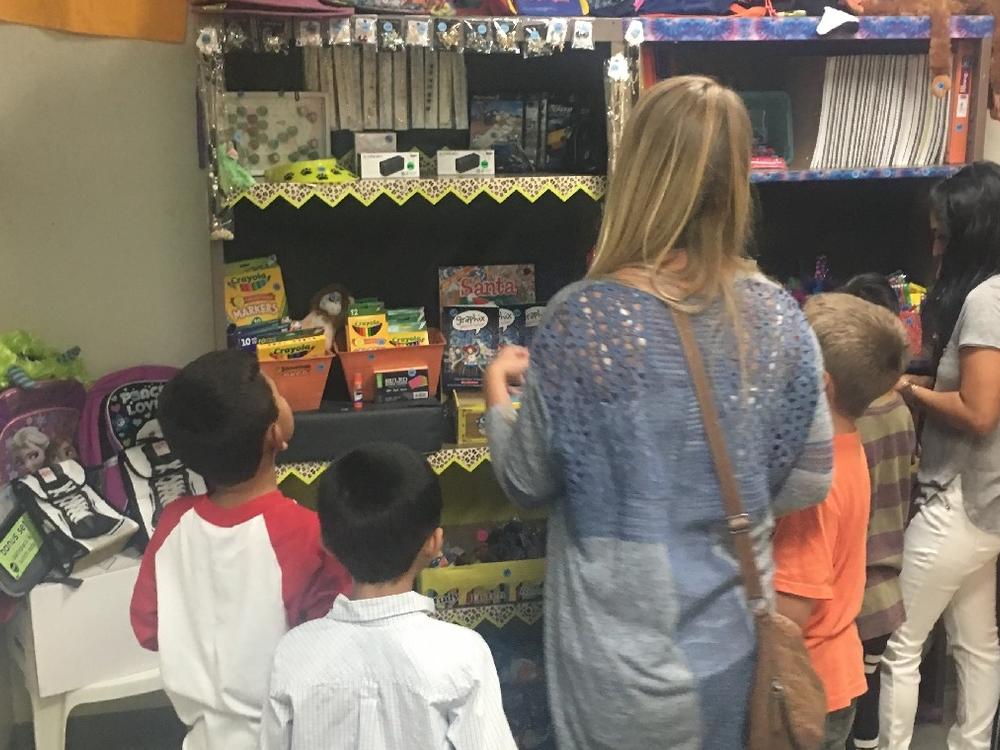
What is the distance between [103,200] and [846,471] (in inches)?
70.1

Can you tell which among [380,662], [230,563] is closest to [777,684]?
[380,662]

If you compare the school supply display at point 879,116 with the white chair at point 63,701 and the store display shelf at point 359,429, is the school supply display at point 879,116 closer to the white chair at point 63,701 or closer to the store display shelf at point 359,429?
the store display shelf at point 359,429

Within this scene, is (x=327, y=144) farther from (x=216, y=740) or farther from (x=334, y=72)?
(x=216, y=740)

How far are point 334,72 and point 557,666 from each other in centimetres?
137

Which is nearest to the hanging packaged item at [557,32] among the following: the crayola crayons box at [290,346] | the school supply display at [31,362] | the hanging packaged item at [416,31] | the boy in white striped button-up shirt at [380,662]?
the hanging packaged item at [416,31]

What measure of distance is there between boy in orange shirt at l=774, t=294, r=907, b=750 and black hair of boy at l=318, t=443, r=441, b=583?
2.01ft

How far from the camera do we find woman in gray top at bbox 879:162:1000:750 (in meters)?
1.78

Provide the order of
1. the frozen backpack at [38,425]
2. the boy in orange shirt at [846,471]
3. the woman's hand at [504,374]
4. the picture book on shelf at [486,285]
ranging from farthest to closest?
the picture book on shelf at [486,285] < the frozen backpack at [38,425] < the boy in orange shirt at [846,471] < the woman's hand at [504,374]

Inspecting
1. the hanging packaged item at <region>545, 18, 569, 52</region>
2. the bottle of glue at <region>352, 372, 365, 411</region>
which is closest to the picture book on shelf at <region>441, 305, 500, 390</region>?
the bottle of glue at <region>352, 372, 365, 411</region>

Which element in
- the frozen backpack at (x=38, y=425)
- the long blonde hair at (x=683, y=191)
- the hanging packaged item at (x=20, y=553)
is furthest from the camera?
the frozen backpack at (x=38, y=425)

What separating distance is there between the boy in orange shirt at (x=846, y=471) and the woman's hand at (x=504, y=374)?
0.48 m

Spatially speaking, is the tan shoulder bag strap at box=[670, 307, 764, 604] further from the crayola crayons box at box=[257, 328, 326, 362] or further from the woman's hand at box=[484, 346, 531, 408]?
the crayola crayons box at box=[257, 328, 326, 362]

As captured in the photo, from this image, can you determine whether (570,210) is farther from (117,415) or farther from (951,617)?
(951,617)

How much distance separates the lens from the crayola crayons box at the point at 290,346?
189 cm
